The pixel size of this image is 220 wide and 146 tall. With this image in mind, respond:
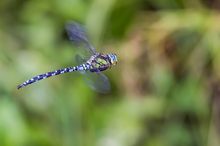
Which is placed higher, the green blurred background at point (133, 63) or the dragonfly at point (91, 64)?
the green blurred background at point (133, 63)

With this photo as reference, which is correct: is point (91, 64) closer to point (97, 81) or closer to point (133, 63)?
point (97, 81)

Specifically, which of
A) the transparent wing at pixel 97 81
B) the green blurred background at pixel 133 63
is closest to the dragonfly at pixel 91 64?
the transparent wing at pixel 97 81

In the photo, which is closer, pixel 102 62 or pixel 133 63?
pixel 102 62

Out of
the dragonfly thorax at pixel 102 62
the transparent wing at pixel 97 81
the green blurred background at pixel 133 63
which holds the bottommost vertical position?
the transparent wing at pixel 97 81

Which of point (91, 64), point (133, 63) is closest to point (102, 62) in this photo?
point (91, 64)

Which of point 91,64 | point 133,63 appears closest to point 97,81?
point 91,64

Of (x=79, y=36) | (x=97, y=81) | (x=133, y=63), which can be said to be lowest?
(x=97, y=81)

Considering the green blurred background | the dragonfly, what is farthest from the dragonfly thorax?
the green blurred background

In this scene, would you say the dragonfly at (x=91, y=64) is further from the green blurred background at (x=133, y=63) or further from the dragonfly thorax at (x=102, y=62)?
the green blurred background at (x=133, y=63)

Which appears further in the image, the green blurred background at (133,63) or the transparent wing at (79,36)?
the green blurred background at (133,63)

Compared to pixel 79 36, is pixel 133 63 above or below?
above
